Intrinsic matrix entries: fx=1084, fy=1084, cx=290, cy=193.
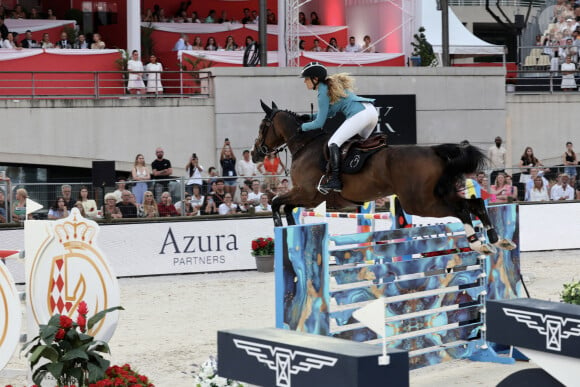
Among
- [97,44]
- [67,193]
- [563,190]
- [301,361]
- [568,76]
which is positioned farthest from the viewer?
[568,76]

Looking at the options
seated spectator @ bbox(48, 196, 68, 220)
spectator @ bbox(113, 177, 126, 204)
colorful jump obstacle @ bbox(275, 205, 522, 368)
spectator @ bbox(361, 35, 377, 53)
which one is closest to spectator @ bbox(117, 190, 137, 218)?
spectator @ bbox(113, 177, 126, 204)

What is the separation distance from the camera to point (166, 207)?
54.3 ft

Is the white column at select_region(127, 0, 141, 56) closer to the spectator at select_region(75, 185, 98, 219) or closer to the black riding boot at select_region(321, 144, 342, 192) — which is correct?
the spectator at select_region(75, 185, 98, 219)

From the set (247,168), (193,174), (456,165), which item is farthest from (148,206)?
(456,165)

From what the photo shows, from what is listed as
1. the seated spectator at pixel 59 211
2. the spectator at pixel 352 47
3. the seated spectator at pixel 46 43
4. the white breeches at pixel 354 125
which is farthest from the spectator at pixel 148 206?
the spectator at pixel 352 47

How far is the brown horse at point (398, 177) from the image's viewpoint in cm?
993

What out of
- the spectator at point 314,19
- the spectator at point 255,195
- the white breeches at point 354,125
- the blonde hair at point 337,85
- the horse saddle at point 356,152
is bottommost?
the spectator at point 255,195

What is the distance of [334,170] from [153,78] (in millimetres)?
13022

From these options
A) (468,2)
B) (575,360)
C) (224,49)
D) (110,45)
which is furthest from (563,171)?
(468,2)

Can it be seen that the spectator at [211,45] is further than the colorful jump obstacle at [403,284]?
Yes

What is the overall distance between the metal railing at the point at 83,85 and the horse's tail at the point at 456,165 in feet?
39.1

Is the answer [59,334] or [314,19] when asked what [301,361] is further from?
[314,19]

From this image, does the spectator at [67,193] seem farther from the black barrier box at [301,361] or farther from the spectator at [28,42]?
the black barrier box at [301,361]

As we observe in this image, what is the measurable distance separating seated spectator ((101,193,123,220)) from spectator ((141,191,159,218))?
0.37 metres
